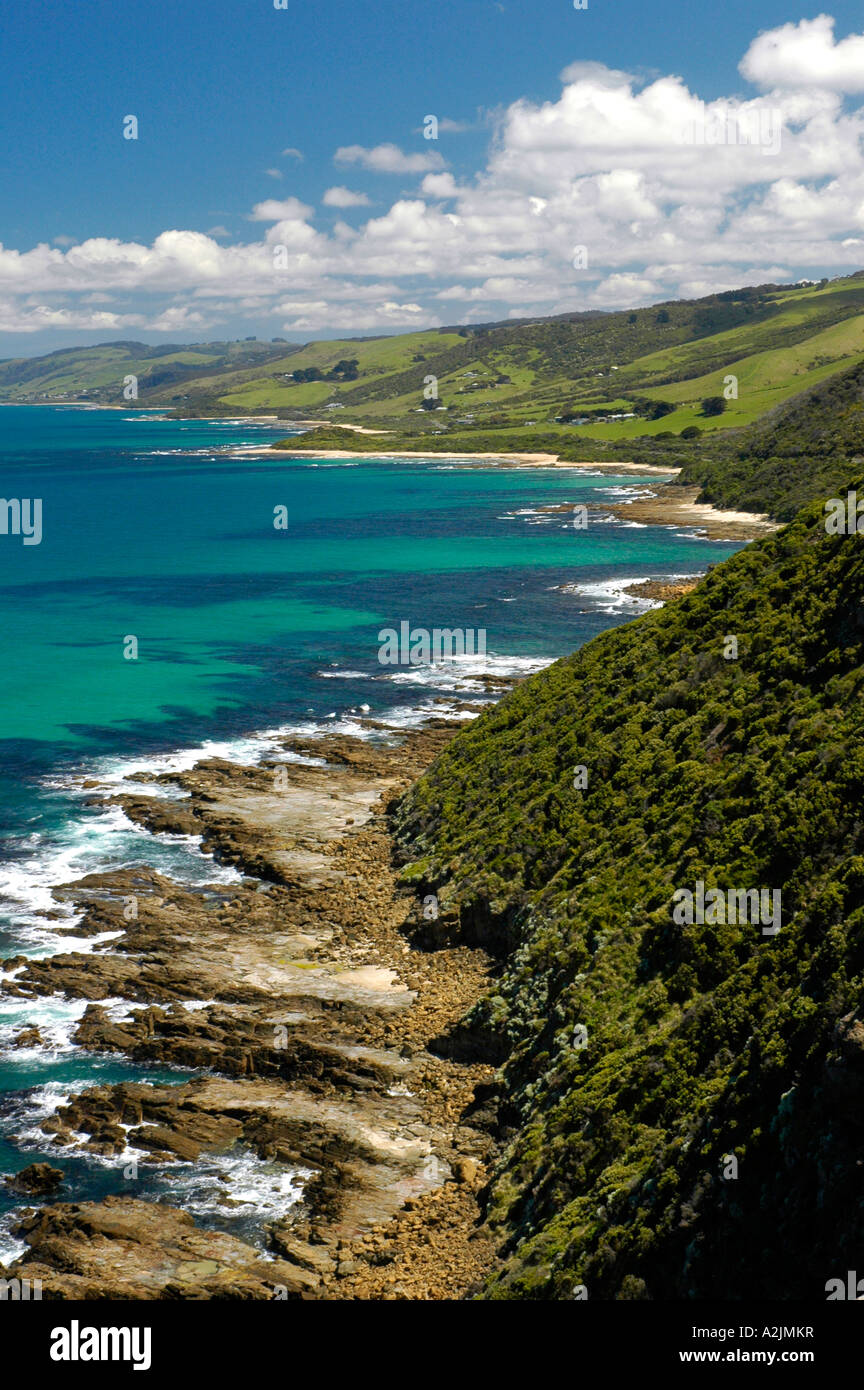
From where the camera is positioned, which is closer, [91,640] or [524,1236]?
[524,1236]

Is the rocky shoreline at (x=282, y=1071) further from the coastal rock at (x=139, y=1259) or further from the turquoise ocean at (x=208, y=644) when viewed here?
Result: the turquoise ocean at (x=208, y=644)

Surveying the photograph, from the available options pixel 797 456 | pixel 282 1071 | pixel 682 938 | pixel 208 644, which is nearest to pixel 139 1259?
pixel 282 1071


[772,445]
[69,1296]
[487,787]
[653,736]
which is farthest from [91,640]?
[772,445]

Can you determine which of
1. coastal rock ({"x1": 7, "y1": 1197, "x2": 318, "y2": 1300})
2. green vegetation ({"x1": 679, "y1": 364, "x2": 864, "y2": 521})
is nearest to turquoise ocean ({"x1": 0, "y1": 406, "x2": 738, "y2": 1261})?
coastal rock ({"x1": 7, "y1": 1197, "x2": 318, "y2": 1300})

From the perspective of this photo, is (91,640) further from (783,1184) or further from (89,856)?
(783,1184)

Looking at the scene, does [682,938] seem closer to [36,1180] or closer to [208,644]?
[36,1180]

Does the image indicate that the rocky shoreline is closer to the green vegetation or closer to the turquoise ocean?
the turquoise ocean
